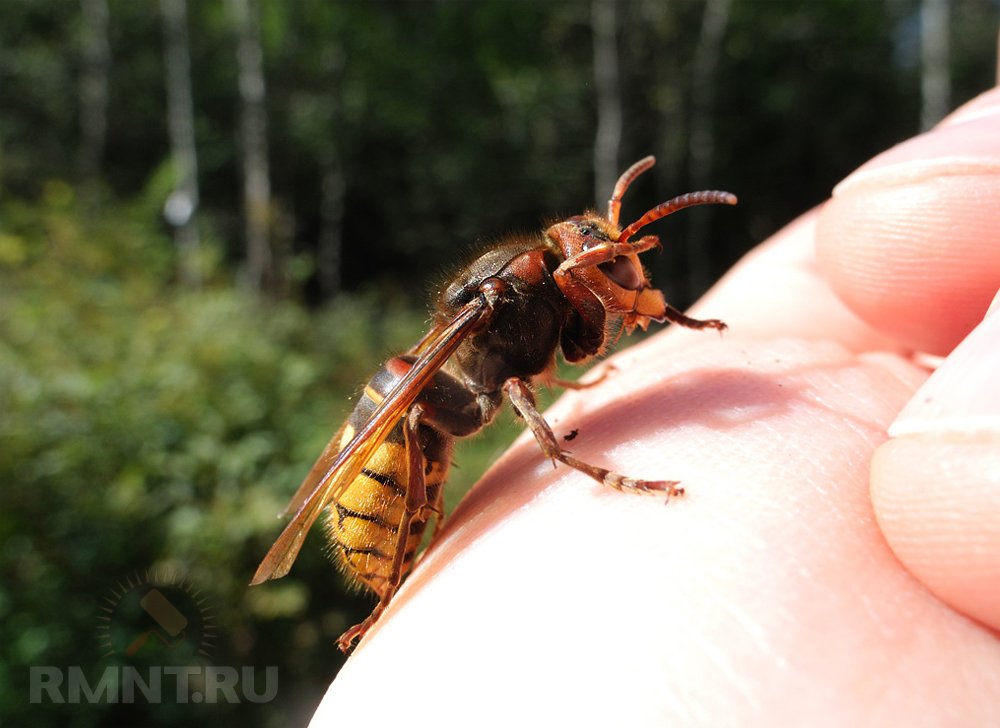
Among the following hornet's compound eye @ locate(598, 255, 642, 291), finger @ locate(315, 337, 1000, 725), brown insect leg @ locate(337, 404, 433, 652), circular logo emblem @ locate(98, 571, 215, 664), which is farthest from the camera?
circular logo emblem @ locate(98, 571, 215, 664)

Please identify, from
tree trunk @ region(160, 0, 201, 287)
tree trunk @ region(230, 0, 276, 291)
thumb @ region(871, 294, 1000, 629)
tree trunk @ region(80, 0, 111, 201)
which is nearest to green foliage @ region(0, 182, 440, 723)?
thumb @ region(871, 294, 1000, 629)

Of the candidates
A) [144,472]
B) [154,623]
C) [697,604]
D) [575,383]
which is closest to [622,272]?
[575,383]

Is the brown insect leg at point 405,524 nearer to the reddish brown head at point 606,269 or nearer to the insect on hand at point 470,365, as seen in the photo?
the insect on hand at point 470,365

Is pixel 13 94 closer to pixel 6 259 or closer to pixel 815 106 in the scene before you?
pixel 6 259

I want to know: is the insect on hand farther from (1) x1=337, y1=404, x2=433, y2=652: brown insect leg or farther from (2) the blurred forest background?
(2) the blurred forest background

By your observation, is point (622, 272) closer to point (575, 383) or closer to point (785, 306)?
point (575, 383)

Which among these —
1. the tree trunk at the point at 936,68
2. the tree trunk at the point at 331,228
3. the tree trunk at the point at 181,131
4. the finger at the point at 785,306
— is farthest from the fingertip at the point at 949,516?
the tree trunk at the point at 331,228

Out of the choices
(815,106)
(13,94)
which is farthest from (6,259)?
(815,106)
